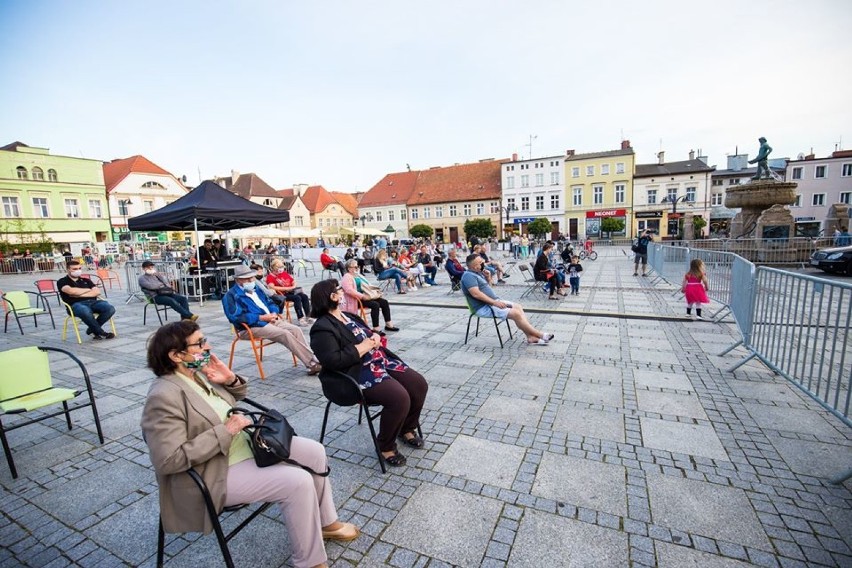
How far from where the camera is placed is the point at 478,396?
4.56 metres

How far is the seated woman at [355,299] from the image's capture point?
6539 mm

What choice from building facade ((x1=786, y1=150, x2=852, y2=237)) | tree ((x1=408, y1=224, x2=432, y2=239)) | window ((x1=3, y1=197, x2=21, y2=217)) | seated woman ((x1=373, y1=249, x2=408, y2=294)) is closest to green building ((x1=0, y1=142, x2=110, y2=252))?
window ((x1=3, y1=197, x2=21, y2=217))

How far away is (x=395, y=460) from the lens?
3260 mm

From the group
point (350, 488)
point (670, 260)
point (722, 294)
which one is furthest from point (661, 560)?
point (670, 260)

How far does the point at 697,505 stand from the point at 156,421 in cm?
331

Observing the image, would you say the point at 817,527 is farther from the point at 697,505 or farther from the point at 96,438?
the point at 96,438

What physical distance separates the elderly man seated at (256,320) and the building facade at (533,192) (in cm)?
4700

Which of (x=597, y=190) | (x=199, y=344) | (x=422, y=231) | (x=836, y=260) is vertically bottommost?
(x=836, y=260)

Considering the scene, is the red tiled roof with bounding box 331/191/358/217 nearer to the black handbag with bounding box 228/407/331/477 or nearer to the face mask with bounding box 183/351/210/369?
the face mask with bounding box 183/351/210/369

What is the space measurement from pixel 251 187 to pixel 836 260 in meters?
61.7

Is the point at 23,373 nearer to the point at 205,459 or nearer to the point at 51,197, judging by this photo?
the point at 205,459

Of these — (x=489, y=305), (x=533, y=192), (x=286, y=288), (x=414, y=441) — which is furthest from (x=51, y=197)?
(x=414, y=441)

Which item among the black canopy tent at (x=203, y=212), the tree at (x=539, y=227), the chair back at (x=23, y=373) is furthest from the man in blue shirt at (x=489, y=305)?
the tree at (x=539, y=227)

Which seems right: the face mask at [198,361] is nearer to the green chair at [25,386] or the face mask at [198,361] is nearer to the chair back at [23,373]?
the green chair at [25,386]
